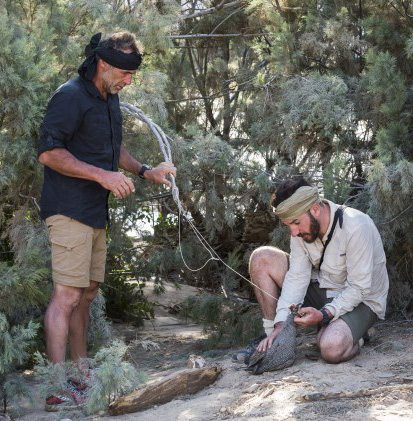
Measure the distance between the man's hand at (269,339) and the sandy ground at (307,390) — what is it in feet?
0.50

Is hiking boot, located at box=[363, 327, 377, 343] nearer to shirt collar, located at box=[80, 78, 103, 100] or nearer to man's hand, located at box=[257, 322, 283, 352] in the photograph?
man's hand, located at box=[257, 322, 283, 352]

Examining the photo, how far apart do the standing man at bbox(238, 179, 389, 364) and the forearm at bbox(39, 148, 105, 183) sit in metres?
1.07

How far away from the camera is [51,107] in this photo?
14.6 ft

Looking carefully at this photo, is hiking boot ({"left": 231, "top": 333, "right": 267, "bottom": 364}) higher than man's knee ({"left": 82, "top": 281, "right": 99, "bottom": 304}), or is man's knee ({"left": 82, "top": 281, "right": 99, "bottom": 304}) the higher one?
man's knee ({"left": 82, "top": 281, "right": 99, "bottom": 304})

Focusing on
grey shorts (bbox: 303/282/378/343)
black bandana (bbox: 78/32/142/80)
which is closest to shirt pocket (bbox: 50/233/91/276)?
black bandana (bbox: 78/32/142/80)

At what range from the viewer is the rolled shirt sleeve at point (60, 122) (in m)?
4.37

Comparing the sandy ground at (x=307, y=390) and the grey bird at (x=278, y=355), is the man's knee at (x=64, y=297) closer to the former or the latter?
the sandy ground at (x=307, y=390)

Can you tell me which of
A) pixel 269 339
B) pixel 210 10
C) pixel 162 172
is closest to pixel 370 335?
pixel 269 339

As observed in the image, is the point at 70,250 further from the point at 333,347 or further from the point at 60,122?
the point at 333,347

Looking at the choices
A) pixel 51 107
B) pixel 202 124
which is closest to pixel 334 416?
pixel 51 107

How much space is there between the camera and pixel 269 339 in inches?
182

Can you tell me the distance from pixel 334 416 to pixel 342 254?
4.07ft

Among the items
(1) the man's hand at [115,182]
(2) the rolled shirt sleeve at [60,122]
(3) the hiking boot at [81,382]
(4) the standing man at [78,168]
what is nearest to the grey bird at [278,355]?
(3) the hiking boot at [81,382]

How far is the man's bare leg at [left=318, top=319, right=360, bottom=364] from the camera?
446 centimetres
